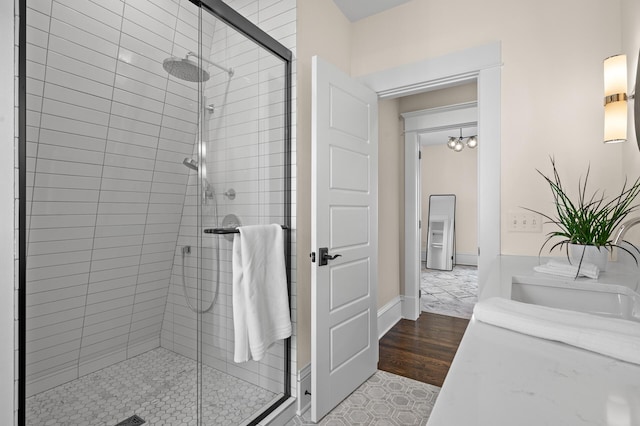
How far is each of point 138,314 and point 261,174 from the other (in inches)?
36.5

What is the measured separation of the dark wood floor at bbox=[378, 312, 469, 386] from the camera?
2.39 meters

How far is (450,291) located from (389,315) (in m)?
1.82

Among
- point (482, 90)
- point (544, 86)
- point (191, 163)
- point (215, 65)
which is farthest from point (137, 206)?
point (544, 86)

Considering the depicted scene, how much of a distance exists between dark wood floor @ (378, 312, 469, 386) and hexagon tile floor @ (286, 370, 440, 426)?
145 millimetres

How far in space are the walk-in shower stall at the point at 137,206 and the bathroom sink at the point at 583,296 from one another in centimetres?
130

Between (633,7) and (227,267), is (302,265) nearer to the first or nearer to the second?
(227,267)

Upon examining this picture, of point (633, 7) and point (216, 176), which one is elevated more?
point (633, 7)

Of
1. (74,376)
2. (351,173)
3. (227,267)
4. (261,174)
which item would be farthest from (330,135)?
(74,376)

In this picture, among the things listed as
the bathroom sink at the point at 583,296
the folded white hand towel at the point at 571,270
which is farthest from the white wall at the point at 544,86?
the bathroom sink at the point at 583,296

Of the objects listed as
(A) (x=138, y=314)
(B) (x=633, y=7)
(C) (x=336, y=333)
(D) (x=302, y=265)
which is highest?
(B) (x=633, y=7)

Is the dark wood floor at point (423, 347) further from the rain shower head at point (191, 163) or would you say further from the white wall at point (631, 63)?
the rain shower head at point (191, 163)

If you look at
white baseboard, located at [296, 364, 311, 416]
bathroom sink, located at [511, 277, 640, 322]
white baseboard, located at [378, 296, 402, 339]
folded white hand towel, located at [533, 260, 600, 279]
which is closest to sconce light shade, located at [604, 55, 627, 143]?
folded white hand towel, located at [533, 260, 600, 279]

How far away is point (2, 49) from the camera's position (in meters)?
0.96

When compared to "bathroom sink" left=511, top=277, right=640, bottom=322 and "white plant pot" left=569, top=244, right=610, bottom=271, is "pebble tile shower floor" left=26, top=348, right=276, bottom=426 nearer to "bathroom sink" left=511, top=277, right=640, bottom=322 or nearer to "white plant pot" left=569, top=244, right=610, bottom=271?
"bathroom sink" left=511, top=277, right=640, bottom=322
